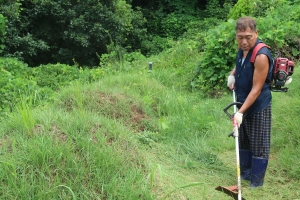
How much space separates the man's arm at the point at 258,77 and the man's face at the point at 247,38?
0.50 ft

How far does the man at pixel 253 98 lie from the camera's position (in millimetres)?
3582

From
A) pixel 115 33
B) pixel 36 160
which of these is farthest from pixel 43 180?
pixel 115 33

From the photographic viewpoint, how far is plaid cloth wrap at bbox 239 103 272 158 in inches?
152

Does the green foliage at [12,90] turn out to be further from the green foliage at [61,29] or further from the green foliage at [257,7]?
the green foliage at [257,7]

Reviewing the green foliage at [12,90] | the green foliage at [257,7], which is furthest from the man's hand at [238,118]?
the green foliage at [257,7]

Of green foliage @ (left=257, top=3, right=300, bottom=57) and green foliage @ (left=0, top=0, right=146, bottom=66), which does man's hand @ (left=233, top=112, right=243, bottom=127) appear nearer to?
green foliage @ (left=257, top=3, right=300, bottom=57)

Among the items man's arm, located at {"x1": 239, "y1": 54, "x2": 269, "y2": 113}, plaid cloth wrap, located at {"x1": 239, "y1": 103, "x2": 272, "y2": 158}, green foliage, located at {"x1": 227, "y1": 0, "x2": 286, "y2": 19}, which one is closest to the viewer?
man's arm, located at {"x1": 239, "y1": 54, "x2": 269, "y2": 113}

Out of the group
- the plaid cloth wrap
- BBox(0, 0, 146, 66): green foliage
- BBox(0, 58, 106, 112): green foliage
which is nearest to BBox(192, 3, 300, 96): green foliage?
BBox(0, 58, 106, 112): green foliage

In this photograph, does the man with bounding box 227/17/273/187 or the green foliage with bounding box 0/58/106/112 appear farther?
the green foliage with bounding box 0/58/106/112

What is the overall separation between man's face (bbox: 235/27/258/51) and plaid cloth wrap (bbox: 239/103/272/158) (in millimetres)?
677

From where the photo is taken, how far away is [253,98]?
3617 mm

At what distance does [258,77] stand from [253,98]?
0.67 feet

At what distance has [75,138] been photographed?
3.46 metres

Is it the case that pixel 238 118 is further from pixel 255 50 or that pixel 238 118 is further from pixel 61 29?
pixel 61 29
